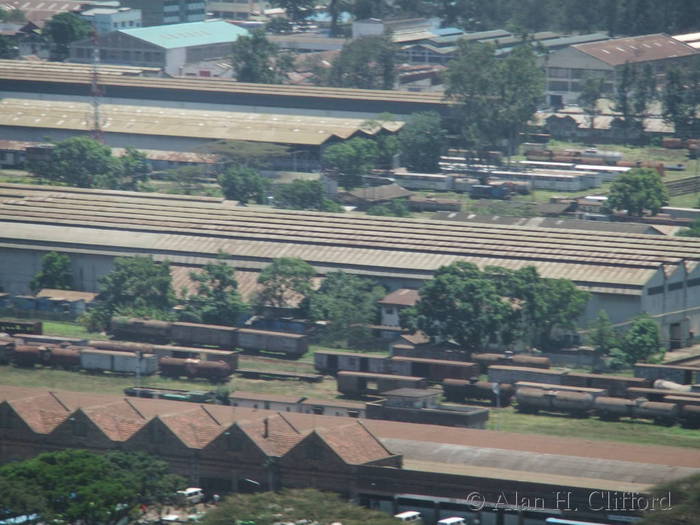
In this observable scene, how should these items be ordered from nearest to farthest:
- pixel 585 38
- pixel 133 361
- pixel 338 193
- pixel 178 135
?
pixel 133 361
pixel 338 193
pixel 178 135
pixel 585 38

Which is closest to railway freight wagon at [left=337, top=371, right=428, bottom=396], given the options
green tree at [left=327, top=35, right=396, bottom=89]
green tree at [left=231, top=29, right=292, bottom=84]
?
green tree at [left=327, top=35, right=396, bottom=89]

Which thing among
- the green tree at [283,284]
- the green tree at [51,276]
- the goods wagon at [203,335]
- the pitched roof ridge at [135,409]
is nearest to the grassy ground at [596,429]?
the pitched roof ridge at [135,409]

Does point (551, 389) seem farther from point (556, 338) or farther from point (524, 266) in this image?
point (524, 266)

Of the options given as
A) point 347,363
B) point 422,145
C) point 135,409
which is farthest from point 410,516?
point 422,145

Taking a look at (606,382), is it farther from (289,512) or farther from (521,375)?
(289,512)


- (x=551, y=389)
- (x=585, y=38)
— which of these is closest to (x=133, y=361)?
(x=551, y=389)
